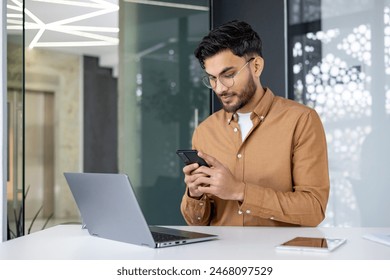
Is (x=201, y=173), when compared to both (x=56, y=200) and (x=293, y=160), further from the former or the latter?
(x=56, y=200)

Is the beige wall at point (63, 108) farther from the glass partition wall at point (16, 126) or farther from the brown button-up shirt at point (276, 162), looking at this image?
the brown button-up shirt at point (276, 162)

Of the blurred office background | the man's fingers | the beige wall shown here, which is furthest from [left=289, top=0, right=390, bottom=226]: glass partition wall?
the beige wall

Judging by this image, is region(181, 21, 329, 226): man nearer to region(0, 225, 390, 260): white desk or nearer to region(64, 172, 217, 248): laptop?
region(0, 225, 390, 260): white desk

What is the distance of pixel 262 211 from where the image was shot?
6.77 feet

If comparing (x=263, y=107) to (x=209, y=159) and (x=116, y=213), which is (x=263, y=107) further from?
(x=116, y=213)

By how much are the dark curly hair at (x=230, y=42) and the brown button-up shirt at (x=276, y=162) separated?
0.72 feet

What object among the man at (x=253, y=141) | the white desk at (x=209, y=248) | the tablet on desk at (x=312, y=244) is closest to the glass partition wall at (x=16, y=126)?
the man at (x=253, y=141)

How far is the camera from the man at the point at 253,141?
2.22 meters

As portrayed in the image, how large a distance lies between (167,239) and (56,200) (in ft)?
27.3

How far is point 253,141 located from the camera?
2.35m

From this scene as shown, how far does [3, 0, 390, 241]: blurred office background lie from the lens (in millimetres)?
4121
